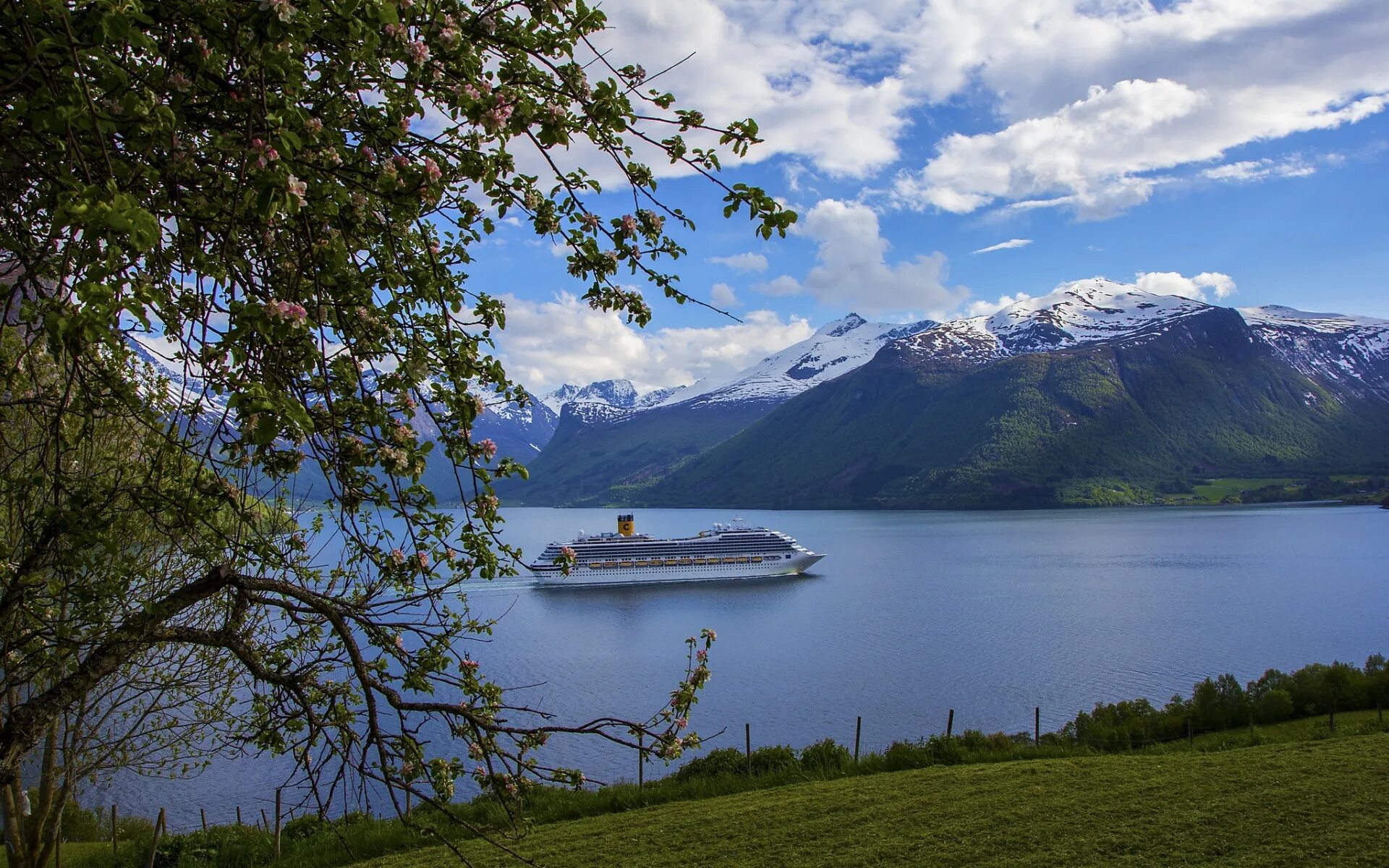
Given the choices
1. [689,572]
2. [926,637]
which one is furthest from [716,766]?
[689,572]

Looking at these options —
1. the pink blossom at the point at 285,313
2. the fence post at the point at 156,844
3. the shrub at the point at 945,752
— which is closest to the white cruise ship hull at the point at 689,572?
the shrub at the point at 945,752

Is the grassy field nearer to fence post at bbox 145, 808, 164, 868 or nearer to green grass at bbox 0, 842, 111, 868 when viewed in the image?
green grass at bbox 0, 842, 111, 868

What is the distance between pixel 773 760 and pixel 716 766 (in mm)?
1008

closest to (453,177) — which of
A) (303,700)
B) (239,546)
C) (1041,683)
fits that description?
(239,546)

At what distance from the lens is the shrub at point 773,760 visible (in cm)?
1427

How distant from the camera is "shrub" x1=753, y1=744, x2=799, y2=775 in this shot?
46.8ft

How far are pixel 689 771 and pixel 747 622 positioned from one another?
109 feet

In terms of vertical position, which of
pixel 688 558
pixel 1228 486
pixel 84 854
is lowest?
pixel 688 558

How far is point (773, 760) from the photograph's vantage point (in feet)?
48.3

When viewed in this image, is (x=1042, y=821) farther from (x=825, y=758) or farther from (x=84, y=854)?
(x=84, y=854)

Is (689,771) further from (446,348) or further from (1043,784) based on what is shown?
(446,348)

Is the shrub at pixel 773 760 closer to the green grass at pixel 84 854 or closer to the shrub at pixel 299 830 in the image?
the shrub at pixel 299 830

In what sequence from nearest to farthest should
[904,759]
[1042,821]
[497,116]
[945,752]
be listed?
[497,116], [1042,821], [904,759], [945,752]

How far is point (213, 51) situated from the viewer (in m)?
2.62
